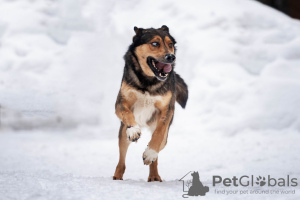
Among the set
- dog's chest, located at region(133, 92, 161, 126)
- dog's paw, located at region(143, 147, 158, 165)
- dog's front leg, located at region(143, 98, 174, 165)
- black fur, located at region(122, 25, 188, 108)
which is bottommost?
dog's paw, located at region(143, 147, 158, 165)

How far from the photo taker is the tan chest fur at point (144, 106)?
4.29 metres

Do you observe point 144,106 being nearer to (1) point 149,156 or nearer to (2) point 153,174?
(1) point 149,156

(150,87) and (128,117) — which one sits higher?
(150,87)

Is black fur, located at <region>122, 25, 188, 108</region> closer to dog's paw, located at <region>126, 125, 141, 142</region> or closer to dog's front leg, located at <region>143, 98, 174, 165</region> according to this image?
dog's front leg, located at <region>143, 98, 174, 165</region>

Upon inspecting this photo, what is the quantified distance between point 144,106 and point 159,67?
44 centimetres

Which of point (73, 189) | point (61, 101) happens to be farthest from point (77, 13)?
point (73, 189)

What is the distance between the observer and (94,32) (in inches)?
422

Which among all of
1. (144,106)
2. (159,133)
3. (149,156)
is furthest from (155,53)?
(149,156)

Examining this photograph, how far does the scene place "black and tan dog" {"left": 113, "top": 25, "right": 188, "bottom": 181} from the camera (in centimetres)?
409

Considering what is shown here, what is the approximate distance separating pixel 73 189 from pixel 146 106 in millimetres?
1159

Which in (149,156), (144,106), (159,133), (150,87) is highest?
(150,87)

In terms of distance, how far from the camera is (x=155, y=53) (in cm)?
409

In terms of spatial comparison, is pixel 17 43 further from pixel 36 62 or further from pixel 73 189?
pixel 73 189

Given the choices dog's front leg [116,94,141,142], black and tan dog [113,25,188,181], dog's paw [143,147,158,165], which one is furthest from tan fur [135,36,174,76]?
dog's paw [143,147,158,165]
